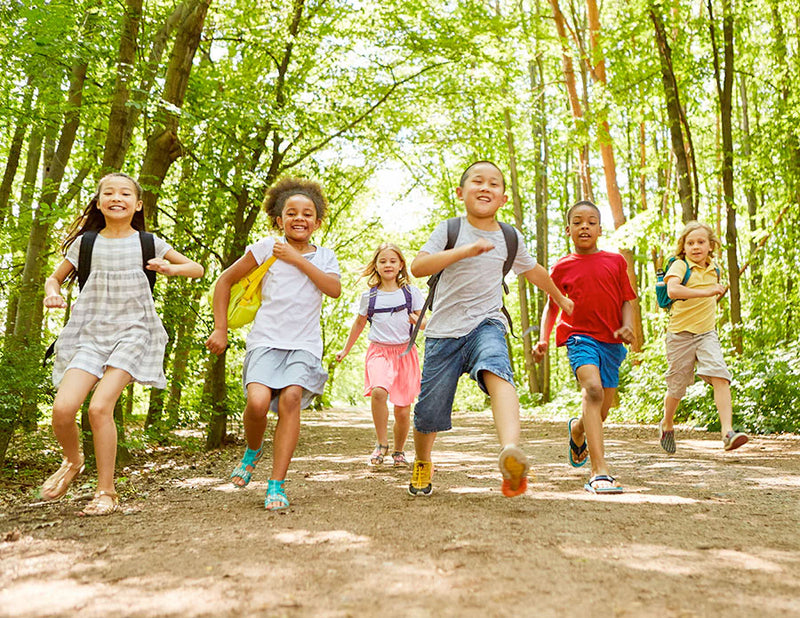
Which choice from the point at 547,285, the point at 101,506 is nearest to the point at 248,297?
the point at 101,506

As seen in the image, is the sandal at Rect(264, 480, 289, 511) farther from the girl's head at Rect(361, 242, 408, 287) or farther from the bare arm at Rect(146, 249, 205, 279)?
the girl's head at Rect(361, 242, 408, 287)

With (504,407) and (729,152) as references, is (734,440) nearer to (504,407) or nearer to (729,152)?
(504,407)

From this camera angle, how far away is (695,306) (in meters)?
7.75

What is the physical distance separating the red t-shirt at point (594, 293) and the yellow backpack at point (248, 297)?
239cm

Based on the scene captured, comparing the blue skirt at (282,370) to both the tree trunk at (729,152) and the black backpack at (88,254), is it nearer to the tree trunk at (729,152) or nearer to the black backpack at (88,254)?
the black backpack at (88,254)

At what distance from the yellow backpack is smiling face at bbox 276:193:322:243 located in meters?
0.29

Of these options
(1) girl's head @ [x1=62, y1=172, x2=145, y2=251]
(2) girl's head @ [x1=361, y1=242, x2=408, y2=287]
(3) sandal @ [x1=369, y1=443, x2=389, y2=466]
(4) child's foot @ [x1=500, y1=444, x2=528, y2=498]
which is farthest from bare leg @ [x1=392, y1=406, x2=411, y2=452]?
(4) child's foot @ [x1=500, y1=444, x2=528, y2=498]

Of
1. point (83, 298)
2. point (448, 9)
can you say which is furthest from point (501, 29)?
point (83, 298)

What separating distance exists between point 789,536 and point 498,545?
1.59 m

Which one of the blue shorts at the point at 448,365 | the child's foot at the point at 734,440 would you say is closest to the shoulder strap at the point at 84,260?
the blue shorts at the point at 448,365

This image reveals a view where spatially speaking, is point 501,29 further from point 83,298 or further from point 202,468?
point 83,298

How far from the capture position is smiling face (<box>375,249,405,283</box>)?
8375mm

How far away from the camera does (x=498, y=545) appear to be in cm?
373

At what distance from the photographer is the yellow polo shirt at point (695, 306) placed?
7.52 m
